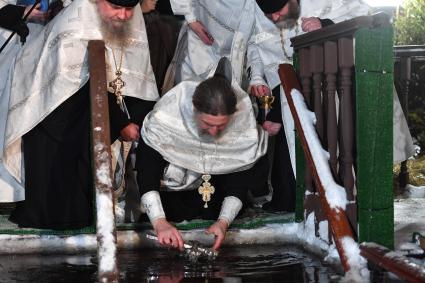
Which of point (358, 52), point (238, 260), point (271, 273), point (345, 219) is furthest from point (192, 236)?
point (358, 52)

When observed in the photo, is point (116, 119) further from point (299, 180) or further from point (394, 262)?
point (394, 262)

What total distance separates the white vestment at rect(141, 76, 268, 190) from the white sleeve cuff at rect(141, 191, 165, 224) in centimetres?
34

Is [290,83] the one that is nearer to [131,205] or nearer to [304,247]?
[304,247]

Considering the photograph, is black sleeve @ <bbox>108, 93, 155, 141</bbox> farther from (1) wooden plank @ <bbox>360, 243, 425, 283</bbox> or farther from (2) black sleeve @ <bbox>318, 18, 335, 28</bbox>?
(1) wooden plank @ <bbox>360, 243, 425, 283</bbox>

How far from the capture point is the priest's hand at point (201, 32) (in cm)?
606

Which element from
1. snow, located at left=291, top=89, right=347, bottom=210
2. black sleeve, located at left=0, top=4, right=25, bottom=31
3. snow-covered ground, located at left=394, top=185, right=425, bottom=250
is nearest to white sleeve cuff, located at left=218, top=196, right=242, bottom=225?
snow, located at left=291, top=89, right=347, bottom=210

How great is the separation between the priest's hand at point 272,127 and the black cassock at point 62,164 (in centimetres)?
107

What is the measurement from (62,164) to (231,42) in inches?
69.4

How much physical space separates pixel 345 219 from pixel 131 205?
1.96 metres

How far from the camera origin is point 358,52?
385cm

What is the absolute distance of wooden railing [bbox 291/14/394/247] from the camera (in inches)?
152

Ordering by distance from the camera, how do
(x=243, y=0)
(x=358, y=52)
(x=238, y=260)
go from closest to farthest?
(x=358, y=52) → (x=238, y=260) → (x=243, y=0)

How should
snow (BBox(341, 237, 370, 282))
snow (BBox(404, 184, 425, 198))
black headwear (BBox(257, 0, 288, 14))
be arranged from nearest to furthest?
snow (BBox(341, 237, 370, 282)), black headwear (BBox(257, 0, 288, 14)), snow (BBox(404, 184, 425, 198))

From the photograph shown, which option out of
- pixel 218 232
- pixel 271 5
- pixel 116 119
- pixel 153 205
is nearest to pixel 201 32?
pixel 271 5
